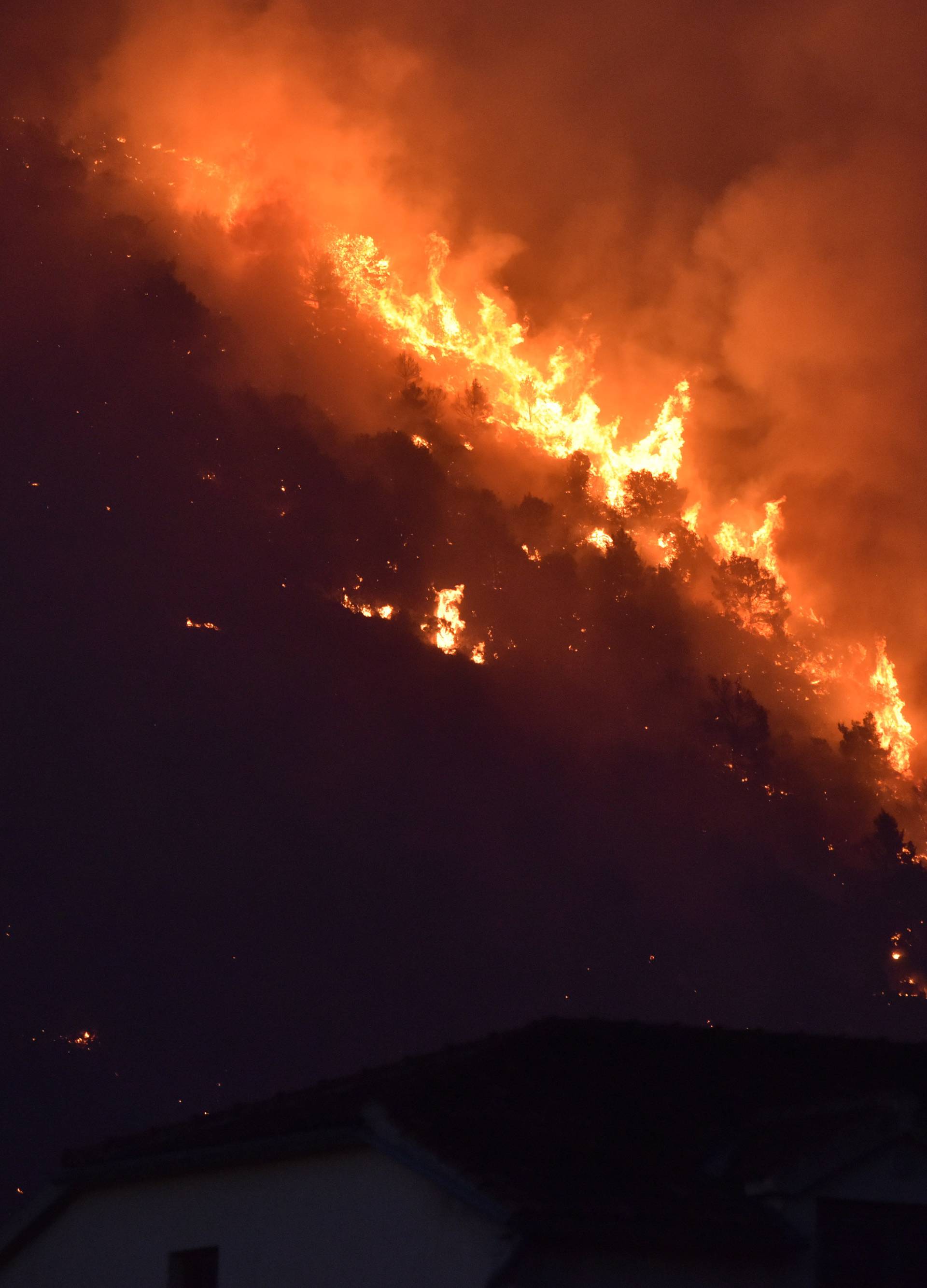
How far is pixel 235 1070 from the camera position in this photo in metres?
88.1

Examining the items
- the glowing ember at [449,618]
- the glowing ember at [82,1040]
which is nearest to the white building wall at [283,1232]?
the glowing ember at [82,1040]

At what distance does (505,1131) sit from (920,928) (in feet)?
381

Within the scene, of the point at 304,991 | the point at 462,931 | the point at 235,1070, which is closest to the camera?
the point at 235,1070

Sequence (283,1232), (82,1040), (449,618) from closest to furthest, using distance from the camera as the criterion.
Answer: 1. (283,1232)
2. (82,1040)
3. (449,618)

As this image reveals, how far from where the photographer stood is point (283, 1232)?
16.4 metres

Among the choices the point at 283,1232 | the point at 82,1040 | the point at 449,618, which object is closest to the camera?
the point at 283,1232

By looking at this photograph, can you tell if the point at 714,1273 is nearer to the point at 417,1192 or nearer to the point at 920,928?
the point at 417,1192

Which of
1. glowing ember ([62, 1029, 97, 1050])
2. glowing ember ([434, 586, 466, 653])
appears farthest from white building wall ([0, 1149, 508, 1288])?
glowing ember ([434, 586, 466, 653])

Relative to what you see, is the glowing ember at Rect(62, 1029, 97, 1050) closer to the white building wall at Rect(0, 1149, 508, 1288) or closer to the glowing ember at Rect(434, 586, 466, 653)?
the glowing ember at Rect(434, 586, 466, 653)

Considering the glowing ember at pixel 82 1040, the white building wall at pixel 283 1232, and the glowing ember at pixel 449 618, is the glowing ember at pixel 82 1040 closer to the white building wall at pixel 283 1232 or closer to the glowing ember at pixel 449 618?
the glowing ember at pixel 449 618

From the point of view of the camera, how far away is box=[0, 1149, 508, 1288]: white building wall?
14172mm

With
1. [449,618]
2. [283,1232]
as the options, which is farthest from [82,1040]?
[283,1232]

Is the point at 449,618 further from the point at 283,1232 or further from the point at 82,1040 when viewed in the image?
the point at 283,1232

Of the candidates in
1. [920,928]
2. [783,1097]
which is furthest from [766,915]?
[783,1097]
